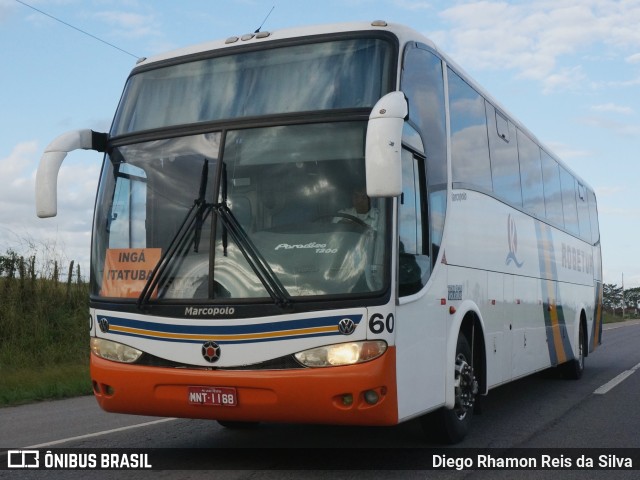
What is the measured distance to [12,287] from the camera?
17.4 meters

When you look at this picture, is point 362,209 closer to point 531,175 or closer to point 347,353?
point 347,353

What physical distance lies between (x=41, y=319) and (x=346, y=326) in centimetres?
1242

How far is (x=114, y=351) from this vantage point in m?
7.11

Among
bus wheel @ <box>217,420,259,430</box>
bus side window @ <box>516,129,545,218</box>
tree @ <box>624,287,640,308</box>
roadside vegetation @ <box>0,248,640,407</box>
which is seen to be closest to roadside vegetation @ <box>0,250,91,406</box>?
roadside vegetation @ <box>0,248,640,407</box>

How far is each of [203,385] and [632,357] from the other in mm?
15954

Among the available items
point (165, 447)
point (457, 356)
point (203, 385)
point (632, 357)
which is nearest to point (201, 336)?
point (203, 385)

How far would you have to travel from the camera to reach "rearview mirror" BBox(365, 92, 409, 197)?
19.9ft

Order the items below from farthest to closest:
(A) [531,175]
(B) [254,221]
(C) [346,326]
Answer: (A) [531,175] < (B) [254,221] < (C) [346,326]

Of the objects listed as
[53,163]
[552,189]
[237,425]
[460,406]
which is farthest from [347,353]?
[552,189]

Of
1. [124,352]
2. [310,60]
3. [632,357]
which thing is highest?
[310,60]

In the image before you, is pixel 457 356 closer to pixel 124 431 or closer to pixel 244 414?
pixel 244 414

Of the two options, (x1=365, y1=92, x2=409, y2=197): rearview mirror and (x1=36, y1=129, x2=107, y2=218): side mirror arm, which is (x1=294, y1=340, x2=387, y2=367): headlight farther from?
(x1=36, y1=129, x2=107, y2=218): side mirror arm

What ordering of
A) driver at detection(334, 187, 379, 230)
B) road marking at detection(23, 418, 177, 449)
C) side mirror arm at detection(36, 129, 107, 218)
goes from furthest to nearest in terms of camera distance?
1. road marking at detection(23, 418, 177, 449)
2. side mirror arm at detection(36, 129, 107, 218)
3. driver at detection(334, 187, 379, 230)

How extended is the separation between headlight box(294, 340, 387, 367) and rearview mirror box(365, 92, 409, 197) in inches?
43.3
